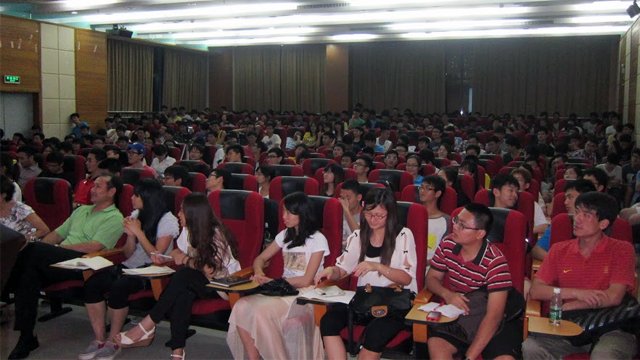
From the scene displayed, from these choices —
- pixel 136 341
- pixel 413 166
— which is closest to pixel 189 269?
pixel 136 341

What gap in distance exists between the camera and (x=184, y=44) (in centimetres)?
1930

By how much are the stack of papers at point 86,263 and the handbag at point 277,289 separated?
1.06 m

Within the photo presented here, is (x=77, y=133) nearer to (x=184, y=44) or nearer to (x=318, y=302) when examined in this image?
(x=184, y=44)

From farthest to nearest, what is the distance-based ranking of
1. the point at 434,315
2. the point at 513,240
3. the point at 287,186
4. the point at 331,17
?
the point at 331,17, the point at 287,186, the point at 513,240, the point at 434,315

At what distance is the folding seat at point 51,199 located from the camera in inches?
205

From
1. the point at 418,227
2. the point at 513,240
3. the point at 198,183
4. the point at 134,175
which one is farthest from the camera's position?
the point at 134,175

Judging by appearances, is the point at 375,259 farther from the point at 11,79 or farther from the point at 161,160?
the point at 11,79

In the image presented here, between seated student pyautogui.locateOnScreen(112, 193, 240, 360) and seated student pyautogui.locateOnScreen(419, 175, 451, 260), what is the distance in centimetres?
141

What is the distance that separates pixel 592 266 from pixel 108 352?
9.49 feet

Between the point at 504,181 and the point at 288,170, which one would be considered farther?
the point at 288,170

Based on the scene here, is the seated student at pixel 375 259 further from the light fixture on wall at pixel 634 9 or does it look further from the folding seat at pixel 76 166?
the light fixture on wall at pixel 634 9

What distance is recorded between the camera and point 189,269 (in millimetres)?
3859

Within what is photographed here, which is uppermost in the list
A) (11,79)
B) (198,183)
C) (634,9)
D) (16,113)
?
(634,9)

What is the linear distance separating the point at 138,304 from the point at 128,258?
49 cm
